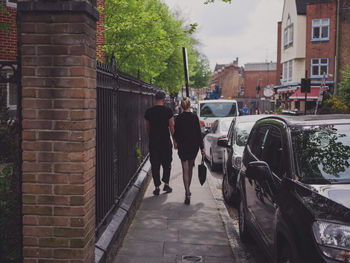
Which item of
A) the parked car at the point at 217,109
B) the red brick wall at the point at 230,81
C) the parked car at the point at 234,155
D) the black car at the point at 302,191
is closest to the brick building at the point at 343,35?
the parked car at the point at 217,109

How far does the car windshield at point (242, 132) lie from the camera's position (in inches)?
358

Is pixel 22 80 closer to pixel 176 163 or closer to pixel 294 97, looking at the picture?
pixel 176 163

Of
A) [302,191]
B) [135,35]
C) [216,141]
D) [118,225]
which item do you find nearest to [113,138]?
[118,225]

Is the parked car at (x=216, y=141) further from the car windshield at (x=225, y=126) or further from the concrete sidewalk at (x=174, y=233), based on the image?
the concrete sidewalk at (x=174, y=233)

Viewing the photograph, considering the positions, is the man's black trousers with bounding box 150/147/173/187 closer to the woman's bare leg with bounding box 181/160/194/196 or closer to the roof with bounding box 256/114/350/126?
the woman's bare leg with bounding box 181/160/194/196

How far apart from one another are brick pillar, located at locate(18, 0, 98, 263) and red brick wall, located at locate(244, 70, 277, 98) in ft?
267

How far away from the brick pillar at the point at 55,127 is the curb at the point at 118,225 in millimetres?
634

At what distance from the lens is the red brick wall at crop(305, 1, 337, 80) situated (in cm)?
3866

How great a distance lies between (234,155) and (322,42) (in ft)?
112

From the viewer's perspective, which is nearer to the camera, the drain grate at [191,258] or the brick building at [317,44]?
the drain grate at [191,258]

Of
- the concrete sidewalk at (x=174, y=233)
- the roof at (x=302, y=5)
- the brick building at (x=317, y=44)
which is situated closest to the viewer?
the concrete sidewalk at (x=174, y=233)

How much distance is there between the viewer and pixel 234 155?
8320 millimetres

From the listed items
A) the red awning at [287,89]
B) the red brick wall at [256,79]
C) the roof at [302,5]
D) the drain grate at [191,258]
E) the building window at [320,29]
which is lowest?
the drain grate at [191,258]

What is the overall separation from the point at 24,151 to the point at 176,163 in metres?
10.5
